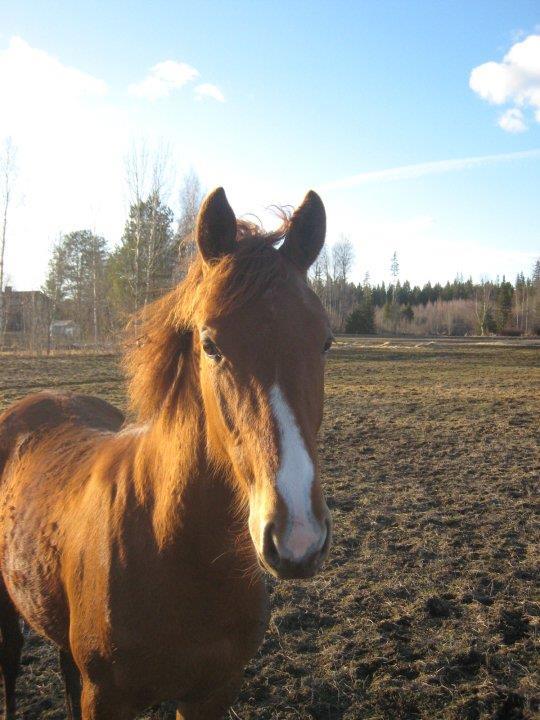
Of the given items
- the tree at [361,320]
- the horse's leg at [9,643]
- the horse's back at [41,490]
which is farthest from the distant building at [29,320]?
the tree at [361,320]

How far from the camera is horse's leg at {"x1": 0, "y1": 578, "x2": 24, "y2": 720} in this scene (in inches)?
126

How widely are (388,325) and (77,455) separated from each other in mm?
70203

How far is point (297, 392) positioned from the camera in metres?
1.59

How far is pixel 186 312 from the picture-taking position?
6.61 feet

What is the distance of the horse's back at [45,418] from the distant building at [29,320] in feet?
84.8

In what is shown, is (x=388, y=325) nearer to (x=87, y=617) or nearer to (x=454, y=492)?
(x=454, y=492)

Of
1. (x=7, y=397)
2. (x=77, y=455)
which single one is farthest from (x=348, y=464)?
(x=7, y=397)

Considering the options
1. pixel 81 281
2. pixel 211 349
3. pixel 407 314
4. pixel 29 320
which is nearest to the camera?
pixel 211 349

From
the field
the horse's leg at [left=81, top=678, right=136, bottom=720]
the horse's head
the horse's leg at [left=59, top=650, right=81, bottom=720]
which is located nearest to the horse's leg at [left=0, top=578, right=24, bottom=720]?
the field

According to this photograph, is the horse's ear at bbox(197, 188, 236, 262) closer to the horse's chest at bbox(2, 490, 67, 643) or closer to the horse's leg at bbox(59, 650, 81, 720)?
the horse's chest at bbox(2, 490, 67, 643)

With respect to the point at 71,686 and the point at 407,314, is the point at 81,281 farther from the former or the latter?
the point at 407,314

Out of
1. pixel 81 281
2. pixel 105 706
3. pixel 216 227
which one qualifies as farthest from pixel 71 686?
pixel 81 281

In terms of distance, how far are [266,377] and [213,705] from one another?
5.34ft

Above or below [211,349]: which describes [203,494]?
below
